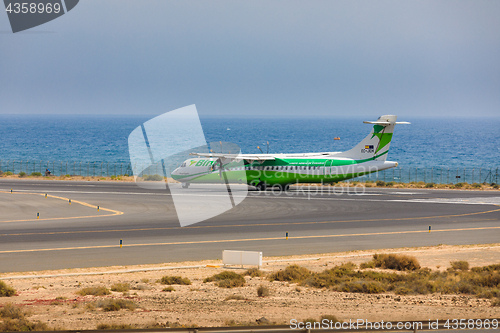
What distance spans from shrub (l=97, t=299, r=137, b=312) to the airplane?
95.4 feet

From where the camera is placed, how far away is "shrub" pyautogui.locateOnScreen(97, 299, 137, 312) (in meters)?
13.3

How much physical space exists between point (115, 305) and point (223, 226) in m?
15.6

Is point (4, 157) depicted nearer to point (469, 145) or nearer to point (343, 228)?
point (343, 228)

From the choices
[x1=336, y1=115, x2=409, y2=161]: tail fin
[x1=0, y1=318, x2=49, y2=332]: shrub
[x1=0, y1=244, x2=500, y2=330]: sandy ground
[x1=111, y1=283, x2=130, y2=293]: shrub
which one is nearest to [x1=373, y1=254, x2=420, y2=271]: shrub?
[x1=0, y1=244, x2=500, y2=330]: sandy ground

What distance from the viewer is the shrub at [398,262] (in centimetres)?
1917

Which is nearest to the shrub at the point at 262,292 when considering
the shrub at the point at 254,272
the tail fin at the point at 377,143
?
the shrub at the point at 254,272

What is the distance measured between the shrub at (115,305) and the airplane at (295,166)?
95.4ft

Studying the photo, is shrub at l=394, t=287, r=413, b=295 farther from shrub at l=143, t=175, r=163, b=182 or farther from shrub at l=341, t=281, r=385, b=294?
shrub at l=143, t=175, r=163, b=182

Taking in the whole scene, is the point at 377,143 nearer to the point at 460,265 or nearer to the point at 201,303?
the point at 460,265

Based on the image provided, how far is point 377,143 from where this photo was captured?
43625 mm

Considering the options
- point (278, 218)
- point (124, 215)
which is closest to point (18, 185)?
point (124, 215)

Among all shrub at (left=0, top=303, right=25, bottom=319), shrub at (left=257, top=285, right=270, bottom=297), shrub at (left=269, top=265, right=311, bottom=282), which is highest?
shrub at (left=0, top=303, right=25, bottom=319)

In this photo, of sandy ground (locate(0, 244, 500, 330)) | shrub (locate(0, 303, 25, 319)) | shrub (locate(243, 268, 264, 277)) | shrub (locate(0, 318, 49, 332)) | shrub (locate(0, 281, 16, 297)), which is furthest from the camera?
shrub (locate(243, 268, 264, 277))

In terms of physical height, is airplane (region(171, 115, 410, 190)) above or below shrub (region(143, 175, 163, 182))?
above
